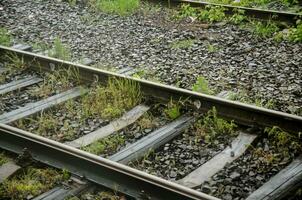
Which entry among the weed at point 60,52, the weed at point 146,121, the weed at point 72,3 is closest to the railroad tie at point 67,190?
the weed at point 146,121

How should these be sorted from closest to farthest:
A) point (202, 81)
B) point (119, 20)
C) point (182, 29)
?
point (202, 81), point (182, 29), point (119, 20)

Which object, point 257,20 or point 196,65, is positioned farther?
point 257,20

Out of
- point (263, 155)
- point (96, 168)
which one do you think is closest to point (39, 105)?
point (96, 168)

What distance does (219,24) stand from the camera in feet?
28.5

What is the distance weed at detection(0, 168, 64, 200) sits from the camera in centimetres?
430

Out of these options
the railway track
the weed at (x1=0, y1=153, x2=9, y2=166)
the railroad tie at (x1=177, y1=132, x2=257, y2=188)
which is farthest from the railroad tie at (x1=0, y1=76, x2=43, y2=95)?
the railroad tie at (x1=177, y1=132, x2=257, y2=188)

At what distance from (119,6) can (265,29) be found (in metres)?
3.32

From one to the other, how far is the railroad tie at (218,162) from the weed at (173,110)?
842mm

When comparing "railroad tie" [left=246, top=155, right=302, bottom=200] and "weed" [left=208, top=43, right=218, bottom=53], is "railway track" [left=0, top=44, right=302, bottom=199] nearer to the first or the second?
"railroad tie" [left=246, top=155, right=302, bottom=200]

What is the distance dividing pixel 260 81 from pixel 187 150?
202cm

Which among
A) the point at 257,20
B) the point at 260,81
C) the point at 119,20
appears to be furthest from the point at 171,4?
the point at 260,81

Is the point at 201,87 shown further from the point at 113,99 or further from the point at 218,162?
the point at 218,162

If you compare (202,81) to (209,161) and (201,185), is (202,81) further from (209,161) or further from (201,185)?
(201,185)

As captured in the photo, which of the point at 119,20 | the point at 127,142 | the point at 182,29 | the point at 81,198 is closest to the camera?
the point at 81,198
